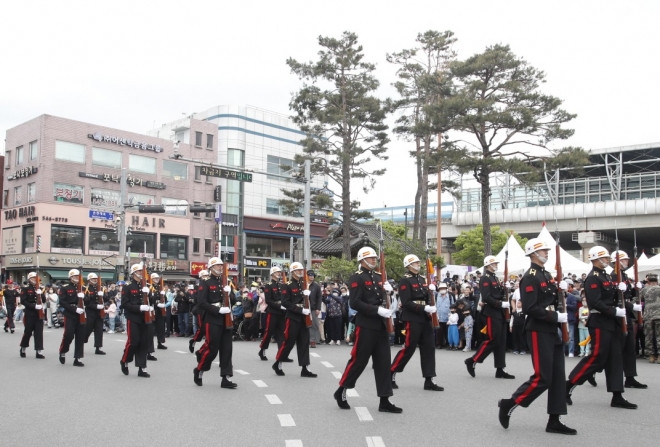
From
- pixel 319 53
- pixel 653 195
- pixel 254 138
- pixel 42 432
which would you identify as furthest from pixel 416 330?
pixel 254 138

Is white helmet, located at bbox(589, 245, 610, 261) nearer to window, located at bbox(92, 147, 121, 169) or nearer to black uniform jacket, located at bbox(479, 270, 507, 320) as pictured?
black uniform jacket, located at bbox(479, 270, 507, 320)

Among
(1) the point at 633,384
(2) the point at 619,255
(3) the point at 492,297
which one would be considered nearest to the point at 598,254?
(2) the point at 619,255

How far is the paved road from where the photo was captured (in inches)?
277

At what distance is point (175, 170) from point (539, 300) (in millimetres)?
52973

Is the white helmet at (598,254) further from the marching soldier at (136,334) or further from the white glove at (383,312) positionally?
the marching soldier at (136,334)

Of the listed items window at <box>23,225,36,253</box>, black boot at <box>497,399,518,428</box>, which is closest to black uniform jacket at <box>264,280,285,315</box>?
black boot at <box>497,399,518,428</box>

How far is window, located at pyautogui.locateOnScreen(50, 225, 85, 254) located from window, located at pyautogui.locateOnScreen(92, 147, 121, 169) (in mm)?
5311

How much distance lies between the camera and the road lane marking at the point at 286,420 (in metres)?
7.70

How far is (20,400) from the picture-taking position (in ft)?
31.3

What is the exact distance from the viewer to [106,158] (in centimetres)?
5306

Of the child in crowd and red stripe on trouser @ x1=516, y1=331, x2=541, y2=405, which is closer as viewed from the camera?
red stripe on trouser @ x1=516, y1=331, x2=541, y2=405

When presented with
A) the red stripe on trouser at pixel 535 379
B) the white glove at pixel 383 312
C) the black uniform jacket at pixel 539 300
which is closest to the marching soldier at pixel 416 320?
the white glove at pixel 383 312

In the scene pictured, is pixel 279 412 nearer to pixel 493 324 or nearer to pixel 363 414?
pixel 363 414

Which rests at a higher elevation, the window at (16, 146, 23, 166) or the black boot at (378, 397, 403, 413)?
the window at (16, 146, 23, 166)
